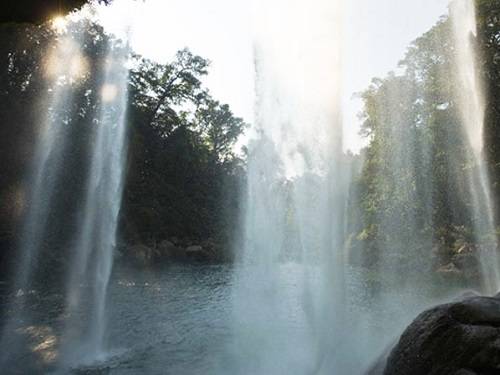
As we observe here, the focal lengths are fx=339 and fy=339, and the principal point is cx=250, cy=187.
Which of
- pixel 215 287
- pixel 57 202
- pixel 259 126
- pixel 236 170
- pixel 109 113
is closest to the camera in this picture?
pixel 259 126

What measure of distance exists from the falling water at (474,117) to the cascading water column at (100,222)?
19026 millimetres

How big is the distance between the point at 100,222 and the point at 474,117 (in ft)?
82.2

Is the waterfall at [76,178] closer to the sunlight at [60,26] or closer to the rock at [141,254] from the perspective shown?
the sunlight at [60,26]

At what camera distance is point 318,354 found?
759cm

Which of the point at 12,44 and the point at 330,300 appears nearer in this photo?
the point at 330,300

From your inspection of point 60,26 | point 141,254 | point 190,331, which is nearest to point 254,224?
point 190,331

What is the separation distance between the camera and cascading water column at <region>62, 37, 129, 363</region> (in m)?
9.07

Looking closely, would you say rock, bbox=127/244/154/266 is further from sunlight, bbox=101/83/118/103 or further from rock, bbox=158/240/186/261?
sunlight, bbox=101/83/118/103

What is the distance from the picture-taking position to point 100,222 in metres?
24.8

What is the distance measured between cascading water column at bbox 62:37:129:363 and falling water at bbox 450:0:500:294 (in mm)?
19026

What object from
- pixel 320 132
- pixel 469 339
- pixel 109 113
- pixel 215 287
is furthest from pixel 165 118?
pixel 469 339

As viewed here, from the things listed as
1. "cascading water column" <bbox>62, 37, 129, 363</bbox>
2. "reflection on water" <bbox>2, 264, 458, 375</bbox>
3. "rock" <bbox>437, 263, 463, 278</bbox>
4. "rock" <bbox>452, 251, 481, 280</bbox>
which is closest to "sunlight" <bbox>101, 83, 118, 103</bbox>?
"cascading water column" <bbox>62, 37, 129, 363</bbox>

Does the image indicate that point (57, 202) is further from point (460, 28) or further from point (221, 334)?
point (460, 28)

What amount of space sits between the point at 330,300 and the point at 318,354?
2.00 metres
